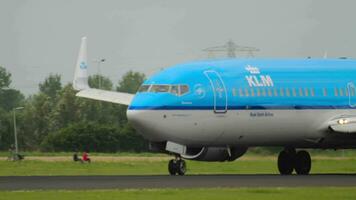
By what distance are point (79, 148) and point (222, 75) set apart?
60.2 meters

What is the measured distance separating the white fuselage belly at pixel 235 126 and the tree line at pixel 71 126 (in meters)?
52.2

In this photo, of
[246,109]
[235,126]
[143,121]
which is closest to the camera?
[143,121]

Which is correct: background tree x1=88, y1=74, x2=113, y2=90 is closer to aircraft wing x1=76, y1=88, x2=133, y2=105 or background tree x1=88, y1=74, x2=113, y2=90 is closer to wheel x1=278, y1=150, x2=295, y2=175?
aircraft wing x1=76, y1=88, x2=133, y2=105

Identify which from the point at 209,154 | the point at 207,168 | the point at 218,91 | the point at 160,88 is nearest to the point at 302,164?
the point at 209,154

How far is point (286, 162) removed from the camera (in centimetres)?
5338

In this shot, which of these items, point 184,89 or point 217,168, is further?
point 217,168

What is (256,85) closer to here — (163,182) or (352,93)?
(352,93)

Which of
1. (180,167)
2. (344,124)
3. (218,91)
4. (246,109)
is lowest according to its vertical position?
(180,167)

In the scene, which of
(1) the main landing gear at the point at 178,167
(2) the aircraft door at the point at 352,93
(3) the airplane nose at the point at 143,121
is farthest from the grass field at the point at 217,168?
(3) the airplane nose at the point at 143,121

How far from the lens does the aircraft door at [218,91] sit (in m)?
48.5

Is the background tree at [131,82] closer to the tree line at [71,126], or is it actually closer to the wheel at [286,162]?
the tree line at [71,126]

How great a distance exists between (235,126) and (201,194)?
12.7 meters

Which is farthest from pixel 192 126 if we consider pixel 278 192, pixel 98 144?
pixel 98 144

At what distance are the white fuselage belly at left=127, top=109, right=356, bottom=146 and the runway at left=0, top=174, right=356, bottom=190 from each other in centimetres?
235
